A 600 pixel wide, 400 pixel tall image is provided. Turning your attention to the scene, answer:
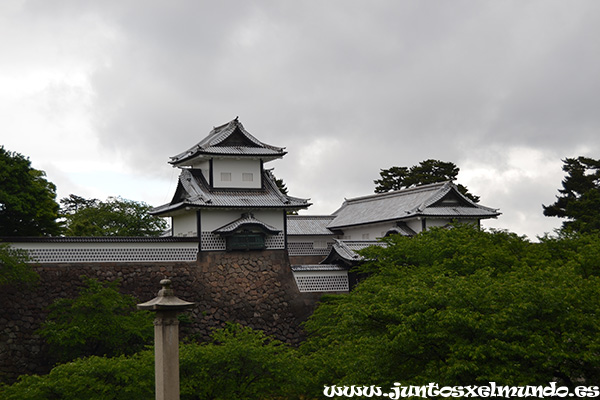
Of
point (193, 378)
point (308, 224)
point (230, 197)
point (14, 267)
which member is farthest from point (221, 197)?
point (308, 224)

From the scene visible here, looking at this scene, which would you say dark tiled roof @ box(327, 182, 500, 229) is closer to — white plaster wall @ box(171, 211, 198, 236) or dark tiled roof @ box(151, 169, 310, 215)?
dark tiled roof @ box(151, 169, 310, 215)

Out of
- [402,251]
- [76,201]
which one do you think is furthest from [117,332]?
[76,201]

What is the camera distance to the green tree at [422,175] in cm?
5531

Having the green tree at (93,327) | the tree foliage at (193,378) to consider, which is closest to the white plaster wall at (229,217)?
the green tree at (93,327)

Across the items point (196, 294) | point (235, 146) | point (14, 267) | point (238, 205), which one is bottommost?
point (196, 294)

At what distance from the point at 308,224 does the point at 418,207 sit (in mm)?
7556

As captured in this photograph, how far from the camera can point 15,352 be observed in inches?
859

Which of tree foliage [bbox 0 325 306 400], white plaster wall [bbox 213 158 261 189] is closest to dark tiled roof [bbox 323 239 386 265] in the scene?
white plaster wall [bbox 213 158 261 189]

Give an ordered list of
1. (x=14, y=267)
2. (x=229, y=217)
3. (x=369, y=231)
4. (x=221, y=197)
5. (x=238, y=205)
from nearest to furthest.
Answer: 1. (x=14, y=267)
2. (x=238, y=205)
3. (x=229, y=217)
4. (x=221, y=197)
5. (x=369, y=231)

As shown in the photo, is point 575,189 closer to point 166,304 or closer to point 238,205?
point 238,205

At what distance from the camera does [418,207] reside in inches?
1321

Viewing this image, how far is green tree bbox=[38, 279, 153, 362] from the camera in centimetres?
2150

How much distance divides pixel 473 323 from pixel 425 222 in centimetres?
2125

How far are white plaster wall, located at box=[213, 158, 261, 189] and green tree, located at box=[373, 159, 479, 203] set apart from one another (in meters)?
29.4
